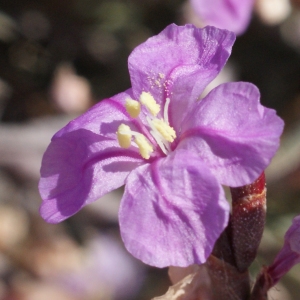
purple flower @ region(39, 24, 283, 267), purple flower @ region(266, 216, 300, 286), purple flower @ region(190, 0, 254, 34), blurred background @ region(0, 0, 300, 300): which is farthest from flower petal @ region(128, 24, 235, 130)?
blurred background @ region(0, 0, 300, 300)

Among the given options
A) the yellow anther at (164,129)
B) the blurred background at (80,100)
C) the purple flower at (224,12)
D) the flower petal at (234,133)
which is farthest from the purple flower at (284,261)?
the purple flower at (224,12)

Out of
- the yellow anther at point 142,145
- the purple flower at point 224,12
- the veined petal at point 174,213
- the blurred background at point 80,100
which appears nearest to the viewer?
the veined petal at point 174,213

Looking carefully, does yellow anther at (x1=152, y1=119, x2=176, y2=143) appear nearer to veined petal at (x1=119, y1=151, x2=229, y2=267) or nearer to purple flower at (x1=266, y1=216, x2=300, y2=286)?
veined petal at (x1=119, y1=151, x2=229, y2=267)

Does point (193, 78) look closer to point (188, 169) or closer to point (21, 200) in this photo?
point (188, 169)

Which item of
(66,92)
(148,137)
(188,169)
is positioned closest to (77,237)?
(66,92)

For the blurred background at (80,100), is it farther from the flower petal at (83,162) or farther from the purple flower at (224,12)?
the flower petal at (83,162)

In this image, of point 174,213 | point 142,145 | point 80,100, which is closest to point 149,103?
point 142,145
